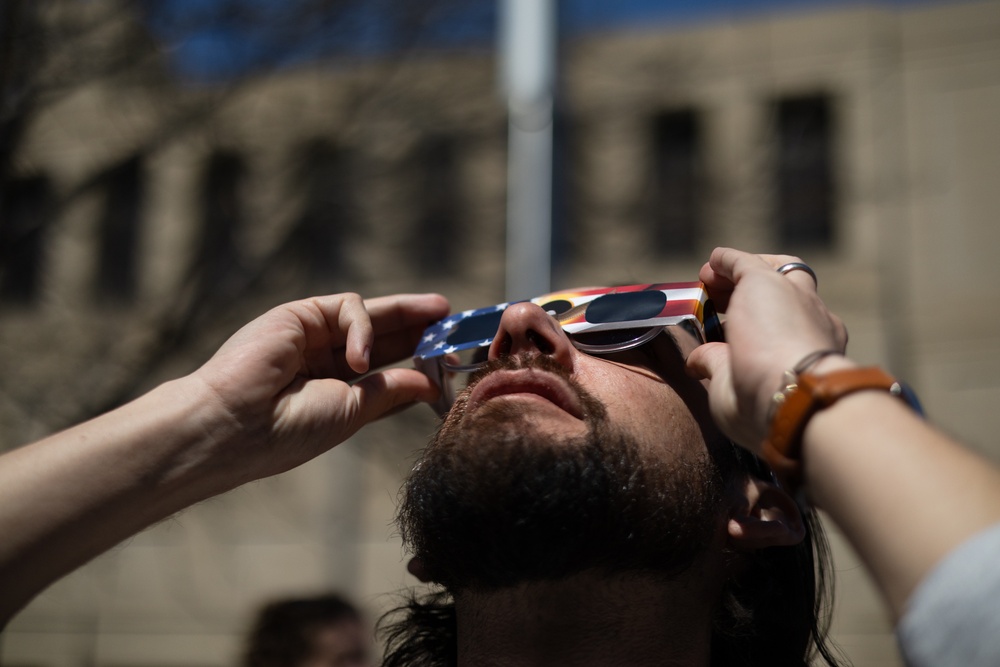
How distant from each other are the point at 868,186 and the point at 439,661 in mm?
10954

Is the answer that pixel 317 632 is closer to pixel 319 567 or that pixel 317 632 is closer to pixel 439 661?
pixel 439 661

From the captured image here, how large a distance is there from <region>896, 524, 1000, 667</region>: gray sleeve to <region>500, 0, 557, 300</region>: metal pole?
13.7ft

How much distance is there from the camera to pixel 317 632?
15.5 feet

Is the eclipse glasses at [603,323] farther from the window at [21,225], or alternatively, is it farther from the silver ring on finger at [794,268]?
the window at [21,225]

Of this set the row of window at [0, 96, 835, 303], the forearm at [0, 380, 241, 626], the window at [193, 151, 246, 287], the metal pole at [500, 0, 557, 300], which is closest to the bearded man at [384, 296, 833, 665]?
the forearm at [0, 380, 241, 626]

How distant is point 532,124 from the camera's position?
5.68m

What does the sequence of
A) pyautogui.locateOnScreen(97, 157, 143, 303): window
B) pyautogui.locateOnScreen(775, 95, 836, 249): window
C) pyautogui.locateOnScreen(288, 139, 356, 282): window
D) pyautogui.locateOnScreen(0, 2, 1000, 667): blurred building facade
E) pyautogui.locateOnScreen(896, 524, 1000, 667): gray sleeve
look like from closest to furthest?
pyautogui.locateOnScreen(896, 524, 1000, 667): gray sleeve
pyautogui.locateOnScreen(0, 2, 1000, 667): blurred building facade
pyautogui.locateOnScreen(288, 139, 356, 282): window
pyautogui.locateOnScreen(97, 157, 143, 303): window
pyautogui.locateOnScreen(775, 95, 836, 249): window

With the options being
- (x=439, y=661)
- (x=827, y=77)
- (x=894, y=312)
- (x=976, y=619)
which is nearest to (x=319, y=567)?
(x=894, y=312)

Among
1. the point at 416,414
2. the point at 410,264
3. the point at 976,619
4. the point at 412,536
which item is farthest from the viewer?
the point at 410,264

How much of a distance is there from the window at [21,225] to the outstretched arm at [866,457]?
4879 mm

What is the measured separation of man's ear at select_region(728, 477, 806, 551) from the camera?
2270mm

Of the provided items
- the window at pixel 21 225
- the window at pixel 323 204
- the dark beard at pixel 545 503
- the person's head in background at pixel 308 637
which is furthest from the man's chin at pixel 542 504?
the window at pixel 323 204

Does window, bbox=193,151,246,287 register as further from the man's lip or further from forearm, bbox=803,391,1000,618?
forearm, bbox=803,391,1000,618

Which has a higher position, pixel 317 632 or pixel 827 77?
pixel 827 77
